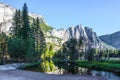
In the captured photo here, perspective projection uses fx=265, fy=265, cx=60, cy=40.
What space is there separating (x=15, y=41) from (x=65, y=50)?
82.2 metres

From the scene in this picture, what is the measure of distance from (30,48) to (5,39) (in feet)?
55.1

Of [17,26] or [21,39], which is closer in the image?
[21,39]

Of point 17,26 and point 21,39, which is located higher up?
point 17,26

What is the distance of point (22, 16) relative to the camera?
114 m

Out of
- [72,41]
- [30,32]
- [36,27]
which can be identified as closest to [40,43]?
[36,27]

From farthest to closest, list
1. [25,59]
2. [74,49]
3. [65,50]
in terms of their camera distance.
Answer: [65,50] < [74,49] < [25,59]

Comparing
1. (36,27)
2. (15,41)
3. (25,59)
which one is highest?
(36,27)

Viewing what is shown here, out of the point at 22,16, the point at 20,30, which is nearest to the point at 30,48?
the point at 20,30

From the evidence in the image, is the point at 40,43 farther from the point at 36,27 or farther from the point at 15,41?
the point at 15,41

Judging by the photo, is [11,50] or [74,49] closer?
[11,50]

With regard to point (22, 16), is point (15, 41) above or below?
below

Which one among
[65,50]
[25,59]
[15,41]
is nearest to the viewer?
[15,41]

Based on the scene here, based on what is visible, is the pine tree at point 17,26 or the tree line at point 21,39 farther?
the pine tree at point 17,26

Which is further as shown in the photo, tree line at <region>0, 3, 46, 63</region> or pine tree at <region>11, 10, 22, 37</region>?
pine tree at <region>11, 10, 22, 37</region>
